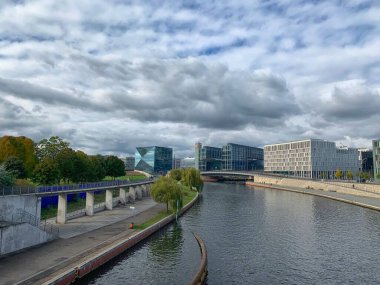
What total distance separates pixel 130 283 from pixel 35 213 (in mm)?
18982

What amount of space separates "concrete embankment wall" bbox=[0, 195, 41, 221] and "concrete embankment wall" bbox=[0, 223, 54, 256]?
392 centimetres

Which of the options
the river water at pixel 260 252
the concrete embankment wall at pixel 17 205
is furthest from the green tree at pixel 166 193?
the concrete embankment wall at pixel 17 205

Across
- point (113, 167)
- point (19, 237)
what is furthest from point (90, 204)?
point (113, 167)

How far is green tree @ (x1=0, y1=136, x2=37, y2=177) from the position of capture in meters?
77.1

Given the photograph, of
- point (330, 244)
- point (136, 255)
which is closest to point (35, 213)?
point (136, 255)

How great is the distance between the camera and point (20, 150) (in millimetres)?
80562

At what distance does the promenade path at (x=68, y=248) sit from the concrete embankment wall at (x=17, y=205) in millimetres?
4890

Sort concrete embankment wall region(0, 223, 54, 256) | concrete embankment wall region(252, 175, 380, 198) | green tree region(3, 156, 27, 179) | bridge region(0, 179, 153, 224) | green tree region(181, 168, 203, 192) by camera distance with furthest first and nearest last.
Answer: green tree region(181, 168, 203, 192)
concrete embankment wall region(252, 175, 380, 198)
green tree region(3, 156, 27, 179)
bridge region(0, 179, 153, 224)
concrete embankment wall region(0, 223, 54, 256)

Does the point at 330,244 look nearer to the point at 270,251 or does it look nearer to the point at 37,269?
the point at 270,251

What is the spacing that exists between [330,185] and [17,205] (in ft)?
359

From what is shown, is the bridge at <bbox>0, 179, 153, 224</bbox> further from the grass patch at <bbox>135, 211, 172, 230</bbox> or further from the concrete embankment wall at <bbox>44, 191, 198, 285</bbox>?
the concrete embankment wall at <bbox>44, 191, 198, 285</bbox>

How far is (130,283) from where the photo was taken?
3038 cm

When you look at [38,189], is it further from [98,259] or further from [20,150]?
[20,150]

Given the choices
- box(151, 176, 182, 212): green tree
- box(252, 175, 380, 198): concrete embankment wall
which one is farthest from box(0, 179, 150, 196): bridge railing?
box(252, 175, 380, 198): concrete embankment wall
